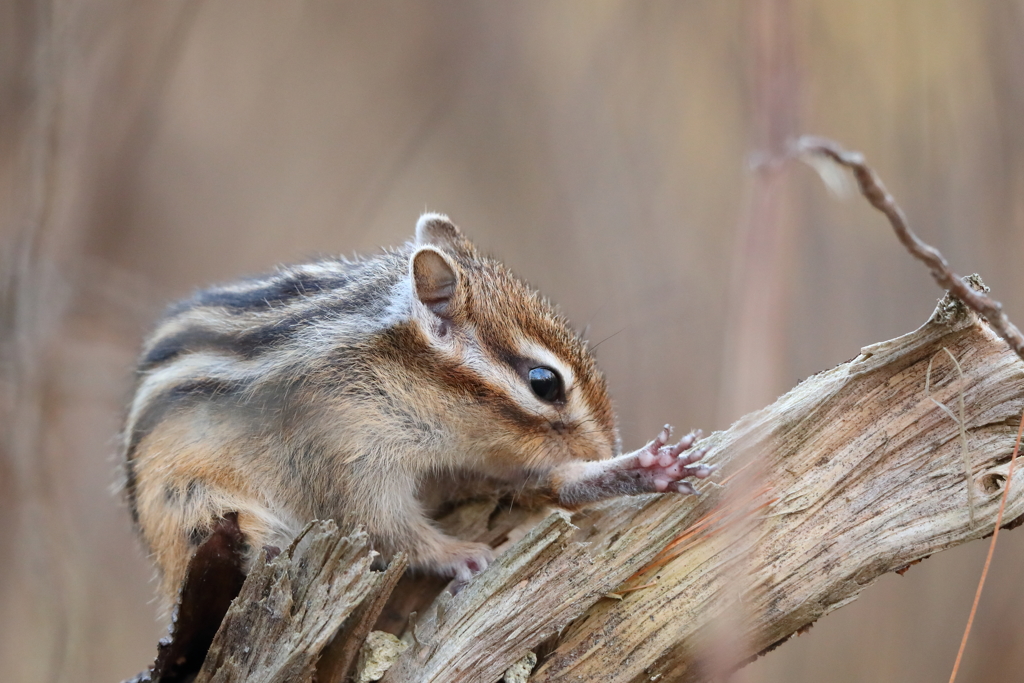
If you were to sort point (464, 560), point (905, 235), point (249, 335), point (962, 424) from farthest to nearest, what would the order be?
point (249, 335), point (464, 560), point (962, 424), point (905, 235)

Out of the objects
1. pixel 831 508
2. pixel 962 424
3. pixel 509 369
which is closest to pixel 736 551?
pixel 831 508

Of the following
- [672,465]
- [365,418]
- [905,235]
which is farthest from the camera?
[365,418]

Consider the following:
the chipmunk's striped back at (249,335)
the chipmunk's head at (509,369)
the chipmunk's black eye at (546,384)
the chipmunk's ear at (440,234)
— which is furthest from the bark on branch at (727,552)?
the chipmunk's ear at (440,234)

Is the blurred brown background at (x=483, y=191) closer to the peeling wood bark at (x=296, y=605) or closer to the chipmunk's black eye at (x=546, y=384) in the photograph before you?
the chipmunk's black eye at (x=546, y=384)

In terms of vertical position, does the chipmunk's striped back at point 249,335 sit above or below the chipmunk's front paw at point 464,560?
above

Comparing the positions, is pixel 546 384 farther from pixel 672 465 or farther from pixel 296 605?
pixel 296 605

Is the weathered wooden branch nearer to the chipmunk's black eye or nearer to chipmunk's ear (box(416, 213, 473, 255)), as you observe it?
the chipmunk's black eye

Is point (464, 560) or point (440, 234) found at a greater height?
point (440, 234)
